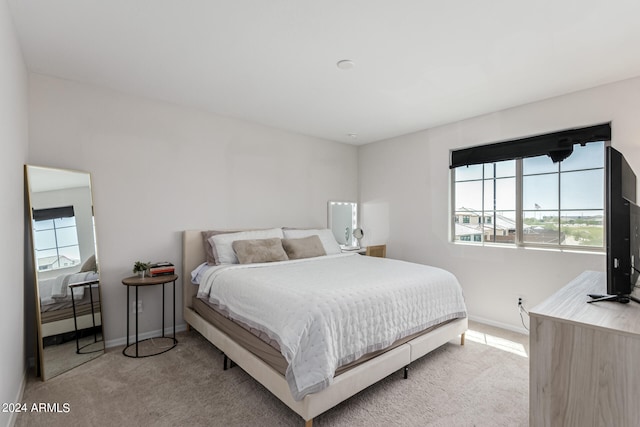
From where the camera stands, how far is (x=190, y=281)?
3344mm

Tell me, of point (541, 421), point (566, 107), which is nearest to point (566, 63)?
point (566, 107)

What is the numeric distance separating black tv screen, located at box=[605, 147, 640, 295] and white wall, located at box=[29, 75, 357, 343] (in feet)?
11.0

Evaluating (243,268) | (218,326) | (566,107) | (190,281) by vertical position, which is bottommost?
(218,326)

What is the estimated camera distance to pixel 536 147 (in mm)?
3229

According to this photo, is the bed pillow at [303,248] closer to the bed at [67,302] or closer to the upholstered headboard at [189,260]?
the upholstered headboard at [189,260]

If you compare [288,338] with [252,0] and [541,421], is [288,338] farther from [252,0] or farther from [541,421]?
[252,0]

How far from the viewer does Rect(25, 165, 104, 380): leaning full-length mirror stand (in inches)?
94.3

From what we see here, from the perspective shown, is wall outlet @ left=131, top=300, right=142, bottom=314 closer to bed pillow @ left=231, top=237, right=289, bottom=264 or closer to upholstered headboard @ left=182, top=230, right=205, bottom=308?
upholstered headboard @ left=182, top=230, right=205, bottom=308

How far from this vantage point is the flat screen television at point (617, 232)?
1365 millimetres

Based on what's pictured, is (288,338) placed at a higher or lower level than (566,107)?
lower

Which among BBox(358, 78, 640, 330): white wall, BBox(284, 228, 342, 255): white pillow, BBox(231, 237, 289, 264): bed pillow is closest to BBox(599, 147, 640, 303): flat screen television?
BBox(358, 78, 640, 330): white wall

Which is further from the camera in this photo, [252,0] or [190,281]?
[190,281]

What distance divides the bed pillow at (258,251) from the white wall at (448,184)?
1.97m

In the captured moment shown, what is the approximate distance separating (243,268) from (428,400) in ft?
6.10
